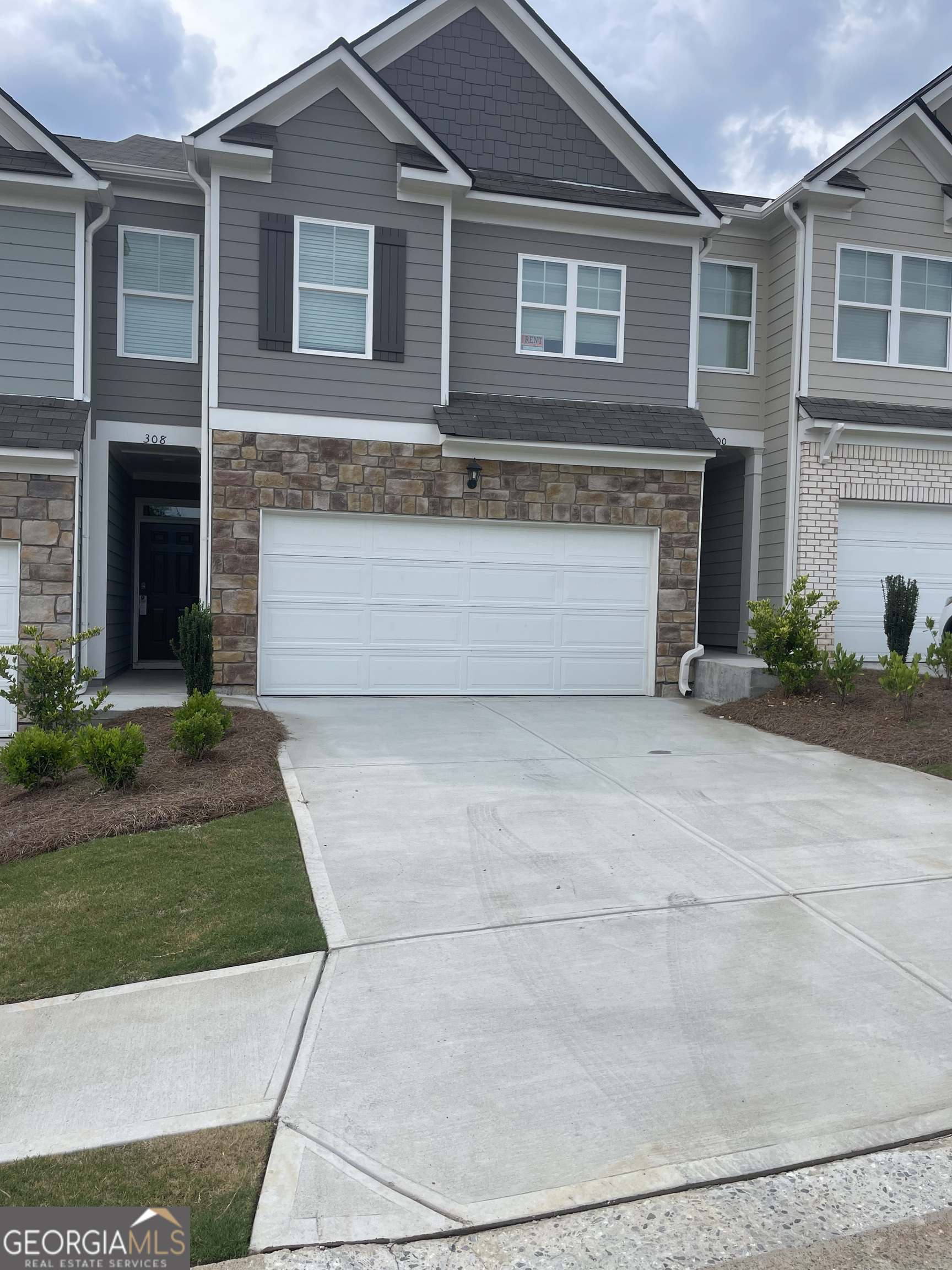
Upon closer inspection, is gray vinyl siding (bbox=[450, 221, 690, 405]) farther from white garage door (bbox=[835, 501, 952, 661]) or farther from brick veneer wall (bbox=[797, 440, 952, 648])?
white garage door (bbox=[835, 501, 952, 661])

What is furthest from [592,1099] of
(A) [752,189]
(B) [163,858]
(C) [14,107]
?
(A) [752,189]

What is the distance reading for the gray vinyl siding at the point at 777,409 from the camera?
13.6m

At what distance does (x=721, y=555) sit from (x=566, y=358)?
15.9ft

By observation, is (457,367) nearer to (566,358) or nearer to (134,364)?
(566,358)

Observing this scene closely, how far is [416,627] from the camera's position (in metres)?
11.9

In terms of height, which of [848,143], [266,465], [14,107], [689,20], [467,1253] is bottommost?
[467,1253]

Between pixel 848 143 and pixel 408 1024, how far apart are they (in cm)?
1363

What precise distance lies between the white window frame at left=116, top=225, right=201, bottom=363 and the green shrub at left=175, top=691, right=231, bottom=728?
605cm

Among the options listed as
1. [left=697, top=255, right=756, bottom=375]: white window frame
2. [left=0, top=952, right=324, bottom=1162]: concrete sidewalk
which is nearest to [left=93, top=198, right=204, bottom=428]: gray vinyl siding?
[left=697, top=255, right=756, bottom=375]: white window frame

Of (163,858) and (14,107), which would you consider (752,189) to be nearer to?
(14,107)

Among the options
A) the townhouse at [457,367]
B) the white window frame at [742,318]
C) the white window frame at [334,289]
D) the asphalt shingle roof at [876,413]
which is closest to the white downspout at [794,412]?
the townhouse at [457,367]

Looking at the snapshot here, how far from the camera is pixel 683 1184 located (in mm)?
2898

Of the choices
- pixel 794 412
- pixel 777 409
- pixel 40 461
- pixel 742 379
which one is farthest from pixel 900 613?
pixel 40 461

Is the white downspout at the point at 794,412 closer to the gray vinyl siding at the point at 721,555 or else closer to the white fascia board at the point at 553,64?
the gray vinyl siding at the point at 721,555
